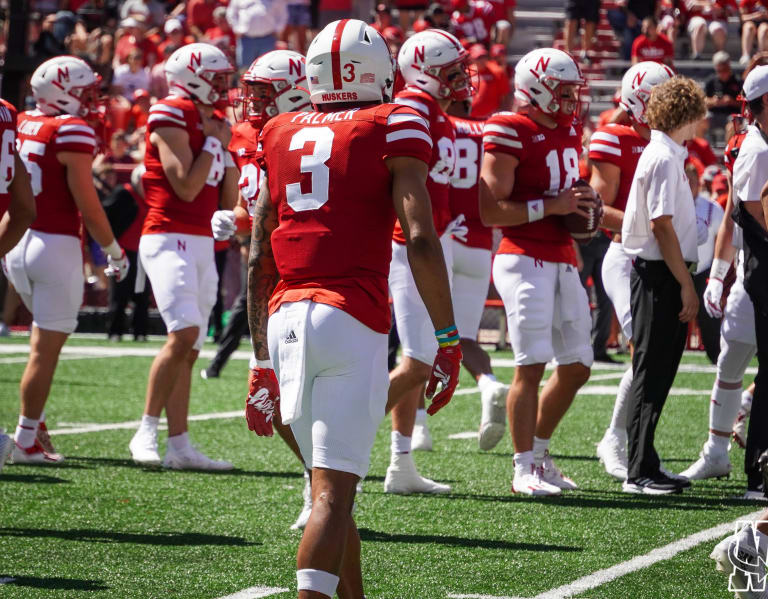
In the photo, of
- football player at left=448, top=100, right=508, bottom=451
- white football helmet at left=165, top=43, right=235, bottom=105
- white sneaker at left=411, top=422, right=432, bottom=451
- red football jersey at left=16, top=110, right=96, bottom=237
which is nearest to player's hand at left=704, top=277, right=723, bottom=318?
football player at left=448, top=100, right=508, bottom=451

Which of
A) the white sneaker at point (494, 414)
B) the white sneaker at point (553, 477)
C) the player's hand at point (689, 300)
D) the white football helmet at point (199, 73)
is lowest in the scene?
the white sneaker at point (553, 477)

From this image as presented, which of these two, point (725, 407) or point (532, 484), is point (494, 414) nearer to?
point (532, 484)

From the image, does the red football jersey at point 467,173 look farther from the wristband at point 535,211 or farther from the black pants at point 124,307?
the black pants at point 124,307

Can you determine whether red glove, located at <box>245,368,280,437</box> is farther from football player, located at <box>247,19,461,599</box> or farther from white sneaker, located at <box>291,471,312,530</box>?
white sneaker, located at <box>291,471,312,530</box>

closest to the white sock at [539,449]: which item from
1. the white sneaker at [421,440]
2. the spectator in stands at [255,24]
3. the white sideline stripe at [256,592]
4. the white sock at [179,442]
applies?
the white sneaker at [421,440]

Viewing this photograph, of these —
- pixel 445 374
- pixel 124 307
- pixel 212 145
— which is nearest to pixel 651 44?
pixel 124 307

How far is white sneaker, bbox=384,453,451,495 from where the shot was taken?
6.22 m

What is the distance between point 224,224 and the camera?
666 centimetres

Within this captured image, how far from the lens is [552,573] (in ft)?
15.3

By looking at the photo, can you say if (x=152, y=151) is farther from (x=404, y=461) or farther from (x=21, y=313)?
(x=21, y=313)

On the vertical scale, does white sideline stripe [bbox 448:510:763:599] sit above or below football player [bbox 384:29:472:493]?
below

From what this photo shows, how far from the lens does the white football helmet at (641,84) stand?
22.0 ft

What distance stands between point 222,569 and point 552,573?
1.16 m

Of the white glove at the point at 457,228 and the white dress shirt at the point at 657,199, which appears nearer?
the white dress shirt at the point at 657,199
